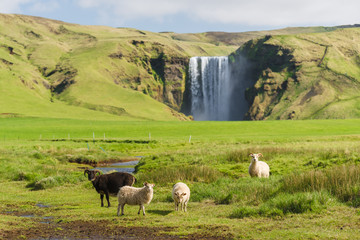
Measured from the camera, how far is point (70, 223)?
1647cm

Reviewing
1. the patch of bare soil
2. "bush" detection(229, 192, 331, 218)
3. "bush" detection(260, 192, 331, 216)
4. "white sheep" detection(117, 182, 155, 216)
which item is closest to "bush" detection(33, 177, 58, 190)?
"white sheep" detection(117, 182, 155, 216)

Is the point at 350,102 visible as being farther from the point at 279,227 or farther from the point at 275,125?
the point at 279,227

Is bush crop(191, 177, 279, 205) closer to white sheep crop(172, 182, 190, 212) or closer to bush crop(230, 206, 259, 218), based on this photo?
bush crop(230, 206, 259, 218)

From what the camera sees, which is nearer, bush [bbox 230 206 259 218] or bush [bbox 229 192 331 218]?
bush [bbox 229 192 331 218]

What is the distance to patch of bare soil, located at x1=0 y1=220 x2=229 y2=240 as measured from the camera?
45.8 ft

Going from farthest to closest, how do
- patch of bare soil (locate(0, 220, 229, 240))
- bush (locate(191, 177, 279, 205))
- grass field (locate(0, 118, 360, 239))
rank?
bush (locate(191, 177, 279, 205)), grass field (locate(0, 118, 360, 239)), patch of bare soil (locate(0, 220, 229, 240))

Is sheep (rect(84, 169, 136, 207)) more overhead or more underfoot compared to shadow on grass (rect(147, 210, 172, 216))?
more overhead

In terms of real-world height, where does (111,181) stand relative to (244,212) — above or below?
above

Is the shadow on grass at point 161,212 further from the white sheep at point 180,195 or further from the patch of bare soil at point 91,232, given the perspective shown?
the patch of bare soil at point 91,232

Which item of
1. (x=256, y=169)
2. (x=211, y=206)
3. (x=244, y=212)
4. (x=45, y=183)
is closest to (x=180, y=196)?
(x=211, y=206)

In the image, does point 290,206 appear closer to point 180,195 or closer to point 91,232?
point 180,195

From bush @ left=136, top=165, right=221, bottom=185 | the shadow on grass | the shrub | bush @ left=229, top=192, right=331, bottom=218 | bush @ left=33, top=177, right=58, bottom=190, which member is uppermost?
the shrub

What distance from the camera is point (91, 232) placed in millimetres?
14812

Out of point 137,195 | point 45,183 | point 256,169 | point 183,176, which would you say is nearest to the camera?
point 137,195
